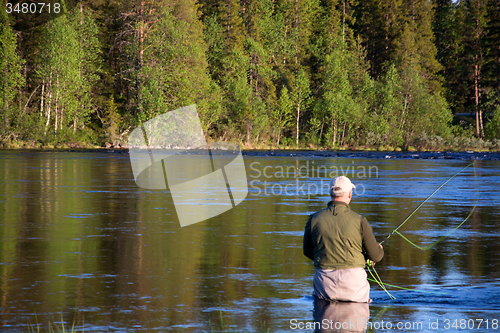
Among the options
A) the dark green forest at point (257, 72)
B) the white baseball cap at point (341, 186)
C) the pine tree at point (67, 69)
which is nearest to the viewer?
the white baseball cap at point (341, 186)

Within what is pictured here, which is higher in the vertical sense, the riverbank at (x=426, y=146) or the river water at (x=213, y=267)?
the riverbank at (x=426, y=146)

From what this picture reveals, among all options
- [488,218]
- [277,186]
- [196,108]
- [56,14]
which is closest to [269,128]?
[196,108]

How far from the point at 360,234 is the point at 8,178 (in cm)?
2242

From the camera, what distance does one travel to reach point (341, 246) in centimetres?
775

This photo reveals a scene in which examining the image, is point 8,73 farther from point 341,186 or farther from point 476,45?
point 341,186

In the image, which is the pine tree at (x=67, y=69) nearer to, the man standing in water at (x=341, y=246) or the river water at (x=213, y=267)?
the river water at (x=213, y=267)

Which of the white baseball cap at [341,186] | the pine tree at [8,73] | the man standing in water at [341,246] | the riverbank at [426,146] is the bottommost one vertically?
the man standing in water at [341,246]

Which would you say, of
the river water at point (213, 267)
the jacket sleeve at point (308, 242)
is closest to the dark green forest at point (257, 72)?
the river water at point (213, 267)

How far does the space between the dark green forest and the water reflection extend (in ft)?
193

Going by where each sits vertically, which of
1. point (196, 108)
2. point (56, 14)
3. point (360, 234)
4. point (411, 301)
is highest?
point (56, 14)

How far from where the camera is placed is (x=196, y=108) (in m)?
70.3

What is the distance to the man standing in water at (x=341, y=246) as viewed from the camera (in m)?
7.65

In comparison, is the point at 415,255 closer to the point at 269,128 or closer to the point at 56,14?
the point at 56,14

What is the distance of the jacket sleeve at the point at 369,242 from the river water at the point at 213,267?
2.25 ft
